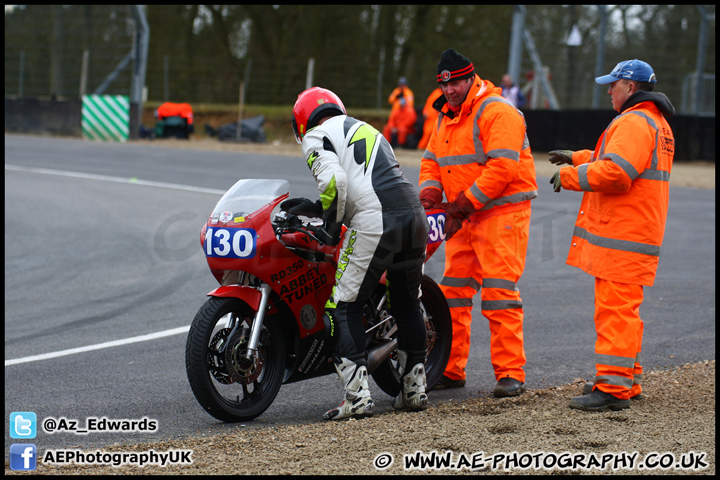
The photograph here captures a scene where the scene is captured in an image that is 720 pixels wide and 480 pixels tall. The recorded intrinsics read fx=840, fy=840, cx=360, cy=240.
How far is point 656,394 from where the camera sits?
5316mm

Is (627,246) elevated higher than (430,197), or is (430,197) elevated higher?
(430,197)

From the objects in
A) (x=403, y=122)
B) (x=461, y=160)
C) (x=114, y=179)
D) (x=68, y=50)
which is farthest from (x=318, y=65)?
(x=461, y=160)

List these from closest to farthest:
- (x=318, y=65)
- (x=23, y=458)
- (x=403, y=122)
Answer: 1. (x=23, y=458)
2. (x=403, y=122)
3. (x=318, y=65)

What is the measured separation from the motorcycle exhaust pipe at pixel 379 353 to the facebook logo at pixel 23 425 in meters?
1.97

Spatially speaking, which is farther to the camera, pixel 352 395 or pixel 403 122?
pixel 403 122

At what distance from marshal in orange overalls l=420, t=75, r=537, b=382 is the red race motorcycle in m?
0.66

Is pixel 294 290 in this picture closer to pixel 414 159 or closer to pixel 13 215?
pixel 13 215

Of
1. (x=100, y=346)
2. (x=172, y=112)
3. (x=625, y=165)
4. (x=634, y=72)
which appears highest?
(x=172, y=112)

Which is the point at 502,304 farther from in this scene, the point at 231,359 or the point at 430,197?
the point at 231,359

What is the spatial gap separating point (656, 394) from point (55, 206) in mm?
9906

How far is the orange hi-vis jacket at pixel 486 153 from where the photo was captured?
17.5ft

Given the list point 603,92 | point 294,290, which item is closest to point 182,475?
point 294,290

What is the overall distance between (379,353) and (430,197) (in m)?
1.23

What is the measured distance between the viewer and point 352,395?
4.79 metres
